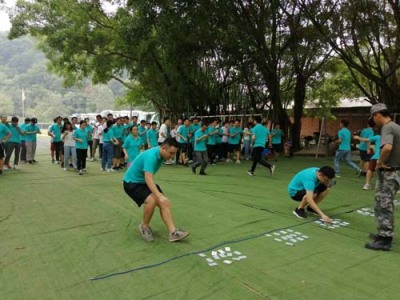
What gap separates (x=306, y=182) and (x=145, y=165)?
93.3 inches

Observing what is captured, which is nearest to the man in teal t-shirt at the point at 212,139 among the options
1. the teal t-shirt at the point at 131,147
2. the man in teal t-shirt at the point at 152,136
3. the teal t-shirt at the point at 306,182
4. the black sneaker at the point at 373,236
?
the man in teal t-shirt at the point at 152,136

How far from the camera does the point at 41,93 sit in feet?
198

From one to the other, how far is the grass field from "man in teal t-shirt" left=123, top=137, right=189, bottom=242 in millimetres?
161

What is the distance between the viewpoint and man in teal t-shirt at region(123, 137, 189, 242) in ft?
13.8

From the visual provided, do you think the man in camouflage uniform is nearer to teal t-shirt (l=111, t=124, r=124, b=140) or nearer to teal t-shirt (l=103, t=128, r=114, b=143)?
teal t-shirt (l=103, t=128, r=114, b=143)

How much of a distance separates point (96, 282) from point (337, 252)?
8.30ft

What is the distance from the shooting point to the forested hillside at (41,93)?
5669 centimetres

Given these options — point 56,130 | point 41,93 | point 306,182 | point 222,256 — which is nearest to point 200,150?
point 56,130

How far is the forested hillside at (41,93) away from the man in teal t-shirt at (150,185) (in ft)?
180

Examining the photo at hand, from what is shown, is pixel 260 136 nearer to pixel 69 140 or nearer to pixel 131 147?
pixel 131 147

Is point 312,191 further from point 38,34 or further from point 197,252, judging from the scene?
point 38,34

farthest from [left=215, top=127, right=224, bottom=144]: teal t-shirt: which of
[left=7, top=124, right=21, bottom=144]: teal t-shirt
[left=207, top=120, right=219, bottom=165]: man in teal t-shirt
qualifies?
[left=7, top=124, right=21, bottom=144]: teal t-shirt

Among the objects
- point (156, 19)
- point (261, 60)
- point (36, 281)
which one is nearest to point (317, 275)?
point (36, 281)

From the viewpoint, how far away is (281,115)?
641 inches
